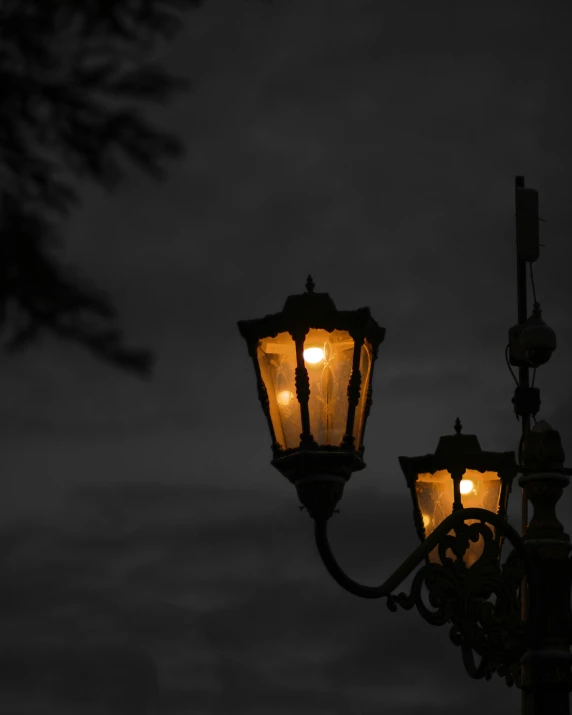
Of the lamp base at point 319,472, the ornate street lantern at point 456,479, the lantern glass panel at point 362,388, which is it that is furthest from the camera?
the ornate street lantern at point 456,479

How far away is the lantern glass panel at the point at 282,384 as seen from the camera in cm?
796

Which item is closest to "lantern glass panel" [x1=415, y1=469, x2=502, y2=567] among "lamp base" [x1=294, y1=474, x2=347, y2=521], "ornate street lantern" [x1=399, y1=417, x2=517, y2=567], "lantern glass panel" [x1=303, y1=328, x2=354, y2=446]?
"ornate street lantern" [x1=399, y1=417, x2=517, y2=567]

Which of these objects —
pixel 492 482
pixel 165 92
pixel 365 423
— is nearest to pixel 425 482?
pixel 492 482

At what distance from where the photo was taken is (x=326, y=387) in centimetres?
790

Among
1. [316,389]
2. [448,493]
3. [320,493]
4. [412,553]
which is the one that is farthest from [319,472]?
[448,493]

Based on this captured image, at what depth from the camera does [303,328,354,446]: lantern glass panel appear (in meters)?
7.89

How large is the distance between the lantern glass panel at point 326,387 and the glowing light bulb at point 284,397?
0.44 feet

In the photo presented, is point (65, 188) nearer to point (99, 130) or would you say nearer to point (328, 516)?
point (99, 130)

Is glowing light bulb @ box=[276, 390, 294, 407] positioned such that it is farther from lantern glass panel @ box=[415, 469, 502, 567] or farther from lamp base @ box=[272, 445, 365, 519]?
lantern glass panel @ box=[415, 469, 502, 567]

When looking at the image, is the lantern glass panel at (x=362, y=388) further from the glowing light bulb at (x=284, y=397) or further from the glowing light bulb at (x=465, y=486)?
the glowing light bulb at (x=465, y=486)

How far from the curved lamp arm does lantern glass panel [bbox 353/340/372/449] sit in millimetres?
534

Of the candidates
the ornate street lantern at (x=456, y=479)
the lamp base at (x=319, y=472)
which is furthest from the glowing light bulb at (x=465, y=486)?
the lamp base at (x=319, y=472)

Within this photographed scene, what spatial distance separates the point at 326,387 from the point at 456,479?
89.1 inches

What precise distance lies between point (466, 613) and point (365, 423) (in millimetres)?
1582
